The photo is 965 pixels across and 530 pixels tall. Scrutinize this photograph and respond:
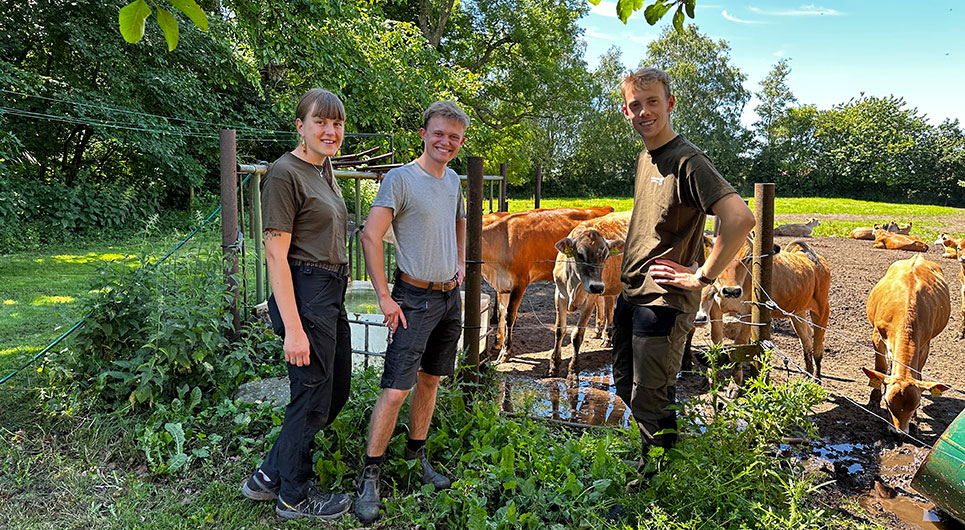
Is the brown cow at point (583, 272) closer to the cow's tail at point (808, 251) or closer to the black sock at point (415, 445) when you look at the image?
the cow's tail at point (808, 251)

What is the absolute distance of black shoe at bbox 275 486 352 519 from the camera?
Answer: 2.77 meters

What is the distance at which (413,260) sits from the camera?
110 inches

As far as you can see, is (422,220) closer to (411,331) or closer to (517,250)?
(411,331)

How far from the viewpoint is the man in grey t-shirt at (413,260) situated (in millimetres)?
2709

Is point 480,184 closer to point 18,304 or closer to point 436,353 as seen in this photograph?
point 436,353

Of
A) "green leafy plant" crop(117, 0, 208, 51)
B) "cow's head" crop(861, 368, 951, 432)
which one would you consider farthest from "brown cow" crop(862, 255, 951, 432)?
"green leafy plant" crop(117, 0, 208, 51)

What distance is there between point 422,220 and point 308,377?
2.89 ft

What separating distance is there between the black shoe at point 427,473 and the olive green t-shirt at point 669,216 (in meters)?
1.31

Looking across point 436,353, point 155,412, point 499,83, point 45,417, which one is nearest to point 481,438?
point 436,353

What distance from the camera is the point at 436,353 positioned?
9.82 ft

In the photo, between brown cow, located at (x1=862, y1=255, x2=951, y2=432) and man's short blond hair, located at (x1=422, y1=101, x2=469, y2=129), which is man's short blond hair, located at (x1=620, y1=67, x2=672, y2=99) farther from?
brown cow, located at (x1=862, y1=255, x2=951, y2=432)

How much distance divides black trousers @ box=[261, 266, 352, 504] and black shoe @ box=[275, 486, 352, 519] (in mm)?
31

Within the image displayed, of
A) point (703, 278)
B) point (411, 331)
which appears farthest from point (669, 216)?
point (411, 331)

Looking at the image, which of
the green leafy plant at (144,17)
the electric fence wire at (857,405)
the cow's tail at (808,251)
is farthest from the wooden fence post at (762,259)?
the green leafy plant at (144,17)
